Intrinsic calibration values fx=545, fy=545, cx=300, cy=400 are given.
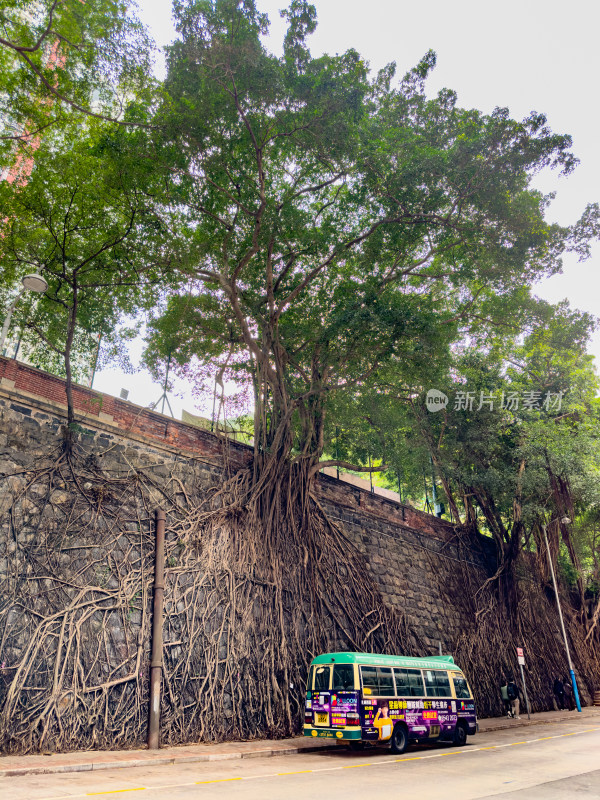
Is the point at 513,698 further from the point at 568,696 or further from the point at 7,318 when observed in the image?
the point at 7,318

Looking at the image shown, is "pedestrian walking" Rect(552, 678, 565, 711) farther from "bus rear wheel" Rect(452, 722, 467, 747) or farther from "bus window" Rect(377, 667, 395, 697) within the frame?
"bus window" Rect(377, 667, 395, 697)

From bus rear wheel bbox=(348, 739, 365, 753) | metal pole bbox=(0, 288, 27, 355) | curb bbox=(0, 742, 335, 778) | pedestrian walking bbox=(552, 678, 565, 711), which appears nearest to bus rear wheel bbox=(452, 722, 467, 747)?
bus rear wheel bbox=(348, 739, 365, 753)

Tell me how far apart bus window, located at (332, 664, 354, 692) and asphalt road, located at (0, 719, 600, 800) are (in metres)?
0.87

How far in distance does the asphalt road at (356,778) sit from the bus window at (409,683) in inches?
31.8

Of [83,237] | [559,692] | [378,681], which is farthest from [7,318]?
[559,692]

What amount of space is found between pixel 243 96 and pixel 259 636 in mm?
8672

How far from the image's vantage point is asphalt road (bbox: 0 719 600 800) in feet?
15.2

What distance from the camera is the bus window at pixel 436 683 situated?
29.9 ft

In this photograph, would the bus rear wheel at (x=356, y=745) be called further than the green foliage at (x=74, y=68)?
Yes

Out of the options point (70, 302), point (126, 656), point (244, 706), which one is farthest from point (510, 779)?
point (70, 302)

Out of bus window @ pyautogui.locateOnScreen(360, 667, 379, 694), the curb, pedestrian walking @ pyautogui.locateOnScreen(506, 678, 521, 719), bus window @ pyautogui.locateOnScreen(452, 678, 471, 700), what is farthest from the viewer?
pedestrian walking @ pyautogui.locateOnScreen(506, 678, 521, 719)

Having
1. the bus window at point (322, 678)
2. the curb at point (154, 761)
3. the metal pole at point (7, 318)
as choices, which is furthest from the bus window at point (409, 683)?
the metal pole at point (7, 318)

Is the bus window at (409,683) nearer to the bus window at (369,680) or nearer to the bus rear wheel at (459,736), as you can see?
the bus window at (369,680)

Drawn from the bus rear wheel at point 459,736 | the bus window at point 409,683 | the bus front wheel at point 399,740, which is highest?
the bus window at point 409,683
